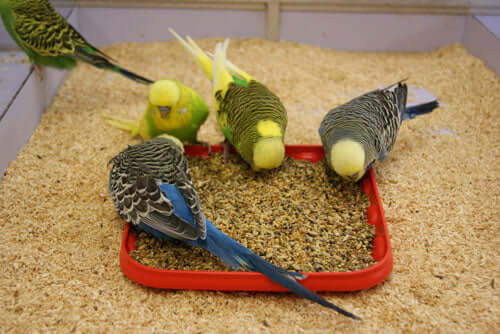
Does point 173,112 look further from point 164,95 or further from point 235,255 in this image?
point 235,255

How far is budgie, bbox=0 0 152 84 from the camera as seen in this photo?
3.35 m

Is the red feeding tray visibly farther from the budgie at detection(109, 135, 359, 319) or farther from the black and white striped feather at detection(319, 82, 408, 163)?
the black and white striped feather at detection(319, 82, 408, 163)

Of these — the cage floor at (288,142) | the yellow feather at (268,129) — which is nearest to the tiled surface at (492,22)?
the cage floor at (288,142)

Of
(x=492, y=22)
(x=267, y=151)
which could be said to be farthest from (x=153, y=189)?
(x=492, y=22)

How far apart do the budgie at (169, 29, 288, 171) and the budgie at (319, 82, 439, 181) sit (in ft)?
1.07

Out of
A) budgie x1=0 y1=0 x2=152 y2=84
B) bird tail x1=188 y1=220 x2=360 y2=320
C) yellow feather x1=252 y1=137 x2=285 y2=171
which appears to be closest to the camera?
bird tail x1=188 y1=220 x2=360 y2=320

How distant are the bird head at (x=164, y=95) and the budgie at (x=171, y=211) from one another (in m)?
0.45

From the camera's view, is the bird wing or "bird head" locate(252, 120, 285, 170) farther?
the bird wing

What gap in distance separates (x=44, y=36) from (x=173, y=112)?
135 centimetres

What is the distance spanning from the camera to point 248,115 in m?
2.79

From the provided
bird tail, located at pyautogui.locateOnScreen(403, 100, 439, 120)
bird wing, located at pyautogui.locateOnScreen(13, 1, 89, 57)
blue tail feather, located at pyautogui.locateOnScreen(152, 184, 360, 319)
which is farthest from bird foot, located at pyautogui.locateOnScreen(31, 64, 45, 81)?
bird tail, located at pyautogui.locateOnScreen(403, 100, 439, 120)

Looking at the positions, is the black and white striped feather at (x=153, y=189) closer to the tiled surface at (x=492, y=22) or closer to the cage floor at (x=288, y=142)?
the cage floor at (x=288, y=142)

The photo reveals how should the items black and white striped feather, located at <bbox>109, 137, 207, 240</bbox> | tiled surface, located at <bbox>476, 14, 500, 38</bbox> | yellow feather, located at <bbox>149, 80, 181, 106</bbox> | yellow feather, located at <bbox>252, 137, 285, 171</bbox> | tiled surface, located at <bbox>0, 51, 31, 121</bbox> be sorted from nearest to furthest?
black and white striped feather, located at <bbox>109, 137, 207, 240</bbox>, yellow feather, located at <bbox>252, 137, 285, 171</bbox>, yellow feather, located at <bbox>149, 80, 181, 106</bbox>, tiled surface, located at <bbox>0, 51, 31, 121</bbox>, tiled surface, located at <bbox>476, 14, 500, 38</bbox>

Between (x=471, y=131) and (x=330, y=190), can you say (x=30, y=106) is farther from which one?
(x=471, y=131)
